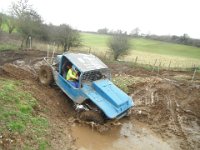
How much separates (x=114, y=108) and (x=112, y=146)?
4.67ft

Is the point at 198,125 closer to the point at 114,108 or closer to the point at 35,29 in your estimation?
the point at 114,108

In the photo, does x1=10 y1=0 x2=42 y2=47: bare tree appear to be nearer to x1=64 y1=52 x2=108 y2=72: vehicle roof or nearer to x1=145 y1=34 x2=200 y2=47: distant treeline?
x1=64 y1=52 x2=108 y2=72: vehicle roof

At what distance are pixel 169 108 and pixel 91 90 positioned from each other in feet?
14.2

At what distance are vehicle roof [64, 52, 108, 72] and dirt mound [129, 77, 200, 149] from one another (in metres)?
2.65

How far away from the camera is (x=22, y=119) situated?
318 inches

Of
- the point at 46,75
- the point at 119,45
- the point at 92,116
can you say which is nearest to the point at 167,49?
the point at 119,45

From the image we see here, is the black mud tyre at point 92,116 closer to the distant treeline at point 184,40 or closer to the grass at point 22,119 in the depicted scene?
the grass at point 22,119

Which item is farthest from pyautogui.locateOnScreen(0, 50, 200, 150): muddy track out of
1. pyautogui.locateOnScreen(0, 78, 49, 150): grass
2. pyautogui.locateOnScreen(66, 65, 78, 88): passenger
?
pyautogui.locateOnScreen(66, 65, 78, 88): passenger

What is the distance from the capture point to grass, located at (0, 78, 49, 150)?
23.9 feet

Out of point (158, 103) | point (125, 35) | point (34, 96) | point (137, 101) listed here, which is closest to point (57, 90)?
point (34, 96)

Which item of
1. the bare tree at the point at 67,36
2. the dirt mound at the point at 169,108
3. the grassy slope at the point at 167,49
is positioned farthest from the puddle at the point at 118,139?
the grassy slope at the point at 167,49

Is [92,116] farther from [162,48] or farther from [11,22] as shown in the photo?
[162,48]

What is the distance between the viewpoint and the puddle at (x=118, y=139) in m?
8.75

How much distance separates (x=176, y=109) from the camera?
41.1ft
